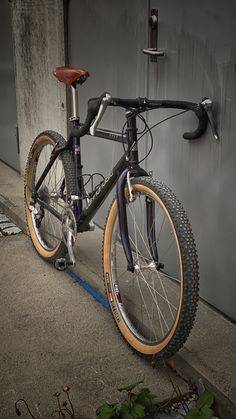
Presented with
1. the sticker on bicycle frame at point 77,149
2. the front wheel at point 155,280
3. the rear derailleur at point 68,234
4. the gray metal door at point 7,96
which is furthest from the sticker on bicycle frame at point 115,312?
the gray metal door at point 7,96

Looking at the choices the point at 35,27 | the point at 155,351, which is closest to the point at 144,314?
the point at 155,351

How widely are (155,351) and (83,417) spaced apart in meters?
0.55

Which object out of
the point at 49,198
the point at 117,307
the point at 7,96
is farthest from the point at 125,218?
the point at 7,96

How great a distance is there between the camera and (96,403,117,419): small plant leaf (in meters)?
2.67

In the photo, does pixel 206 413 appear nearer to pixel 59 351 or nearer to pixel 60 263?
pixel 59 351

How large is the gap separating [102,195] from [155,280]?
79cm

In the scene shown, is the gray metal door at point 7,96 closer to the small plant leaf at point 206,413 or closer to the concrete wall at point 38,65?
the concrete wall at point 38,65

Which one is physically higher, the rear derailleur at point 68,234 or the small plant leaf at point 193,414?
the rear derailleur at point 68,234

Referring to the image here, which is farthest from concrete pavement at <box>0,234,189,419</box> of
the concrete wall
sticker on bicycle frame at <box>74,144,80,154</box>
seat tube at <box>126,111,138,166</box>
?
the concrete wall

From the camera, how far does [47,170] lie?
452cm

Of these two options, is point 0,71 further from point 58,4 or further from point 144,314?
point 144,314

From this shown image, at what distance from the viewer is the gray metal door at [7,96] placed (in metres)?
6.73

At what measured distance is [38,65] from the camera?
5.93 meters

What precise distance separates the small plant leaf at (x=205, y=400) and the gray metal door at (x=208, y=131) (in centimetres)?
84
